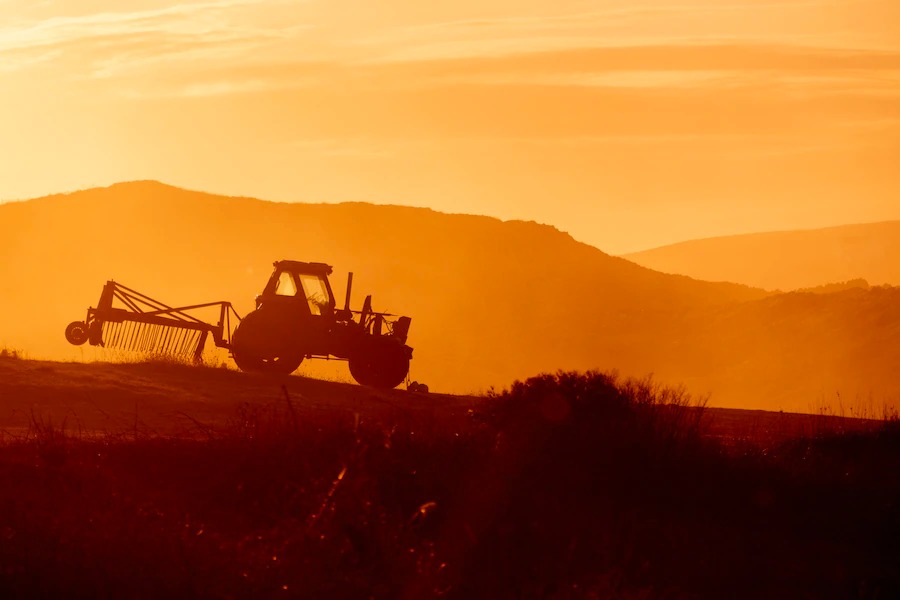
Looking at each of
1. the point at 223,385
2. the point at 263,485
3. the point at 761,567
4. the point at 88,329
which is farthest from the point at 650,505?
the point at 88,329

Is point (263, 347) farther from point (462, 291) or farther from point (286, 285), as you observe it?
point (462, 291)

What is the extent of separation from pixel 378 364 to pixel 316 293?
2057 mm

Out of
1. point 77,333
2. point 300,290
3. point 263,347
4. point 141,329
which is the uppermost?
point 300,290

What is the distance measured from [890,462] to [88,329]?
1918 centimetres

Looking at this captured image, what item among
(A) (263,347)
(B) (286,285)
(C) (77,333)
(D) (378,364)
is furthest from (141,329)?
(D) (378,364)

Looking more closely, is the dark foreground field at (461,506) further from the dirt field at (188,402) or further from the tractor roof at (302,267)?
the tractor roof at (302,267)

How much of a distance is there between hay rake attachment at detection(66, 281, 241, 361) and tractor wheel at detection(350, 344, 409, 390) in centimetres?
289

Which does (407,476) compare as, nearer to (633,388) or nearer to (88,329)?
(633,388)

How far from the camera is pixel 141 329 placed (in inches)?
1416

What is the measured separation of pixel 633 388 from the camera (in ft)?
69.2

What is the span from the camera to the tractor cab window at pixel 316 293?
3291cm

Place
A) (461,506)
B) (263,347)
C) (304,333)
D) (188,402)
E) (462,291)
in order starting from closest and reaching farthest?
(461,506) → (188,402) → (304,333) → (263,347) → (462,291)

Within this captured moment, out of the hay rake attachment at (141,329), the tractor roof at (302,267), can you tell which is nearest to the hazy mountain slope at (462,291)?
the hay rake attachment at (141,329)

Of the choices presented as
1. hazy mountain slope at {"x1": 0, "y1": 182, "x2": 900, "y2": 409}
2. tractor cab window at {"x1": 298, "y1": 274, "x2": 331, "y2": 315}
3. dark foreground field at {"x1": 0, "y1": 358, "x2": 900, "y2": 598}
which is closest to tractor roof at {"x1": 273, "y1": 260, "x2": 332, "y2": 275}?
tractor cab window at {"x1": 298, "y1": 274, "x2": 331, "y2": 315}
